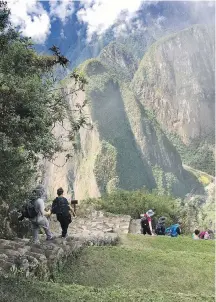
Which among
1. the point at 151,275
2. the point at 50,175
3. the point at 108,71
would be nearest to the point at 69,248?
the point at 151,275

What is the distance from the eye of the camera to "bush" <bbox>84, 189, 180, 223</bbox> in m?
26.1

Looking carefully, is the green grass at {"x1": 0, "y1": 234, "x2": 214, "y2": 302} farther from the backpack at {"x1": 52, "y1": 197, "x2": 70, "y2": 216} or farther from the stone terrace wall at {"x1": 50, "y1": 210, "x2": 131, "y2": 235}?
the stone terrace wall at {"x1": 50, "y1": 210, "x2": 131, "y2": 235}

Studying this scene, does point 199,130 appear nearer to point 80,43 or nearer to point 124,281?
point 80,43

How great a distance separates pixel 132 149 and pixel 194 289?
345 feet

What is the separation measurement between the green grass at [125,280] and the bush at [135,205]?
13.6 metres

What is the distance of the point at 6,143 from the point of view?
282 inches

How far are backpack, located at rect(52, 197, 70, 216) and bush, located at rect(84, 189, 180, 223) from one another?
1351cm

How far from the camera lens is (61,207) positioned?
40.9 feet

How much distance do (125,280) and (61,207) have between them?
11.5ft

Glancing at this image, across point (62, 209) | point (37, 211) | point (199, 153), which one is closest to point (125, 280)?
point (37, 211)

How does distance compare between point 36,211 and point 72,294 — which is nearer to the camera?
point 72,294

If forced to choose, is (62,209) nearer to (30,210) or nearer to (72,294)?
(30,210)

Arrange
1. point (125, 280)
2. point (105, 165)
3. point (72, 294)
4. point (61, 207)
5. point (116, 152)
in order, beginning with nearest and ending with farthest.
Result: 1. point (72, 294)
2. point (125, 280)
3. point (61, 207)
4. point (105, 165)
5. point (116, 152)

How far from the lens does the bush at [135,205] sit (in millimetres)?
26109
